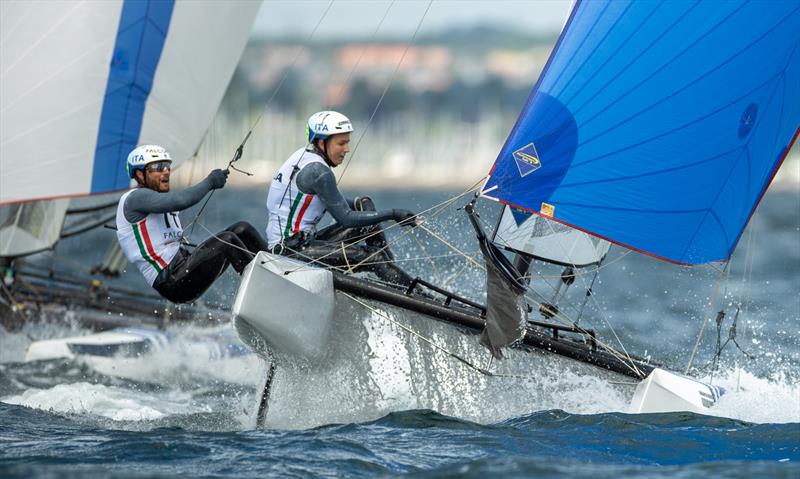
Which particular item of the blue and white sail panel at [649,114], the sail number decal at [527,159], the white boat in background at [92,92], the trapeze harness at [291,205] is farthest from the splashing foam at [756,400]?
the white boat in background at [92,92]

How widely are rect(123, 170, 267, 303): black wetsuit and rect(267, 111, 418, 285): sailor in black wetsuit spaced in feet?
0.73

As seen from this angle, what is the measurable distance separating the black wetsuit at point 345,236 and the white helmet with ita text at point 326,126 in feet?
0.60

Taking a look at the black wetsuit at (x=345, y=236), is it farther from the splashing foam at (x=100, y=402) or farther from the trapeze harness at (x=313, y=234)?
the splashing foam at (x=100, y=402)

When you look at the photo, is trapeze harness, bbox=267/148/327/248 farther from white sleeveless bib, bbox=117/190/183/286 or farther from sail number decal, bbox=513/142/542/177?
sail number decal, bbox=513/142/542/177

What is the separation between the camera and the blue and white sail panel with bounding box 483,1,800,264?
5.98 m

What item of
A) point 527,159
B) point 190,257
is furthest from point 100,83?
point 527,159

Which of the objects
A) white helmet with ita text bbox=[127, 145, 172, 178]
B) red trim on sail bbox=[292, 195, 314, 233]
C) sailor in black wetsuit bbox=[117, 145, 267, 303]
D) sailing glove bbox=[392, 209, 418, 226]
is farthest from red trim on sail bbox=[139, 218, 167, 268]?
sailing glove bbox=[392, 209, 418, 226]

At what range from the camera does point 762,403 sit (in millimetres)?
6574

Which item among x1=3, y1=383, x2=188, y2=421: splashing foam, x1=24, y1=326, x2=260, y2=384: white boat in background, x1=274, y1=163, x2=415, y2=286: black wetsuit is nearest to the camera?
x1=274, y1=163, x2=415, y2=286: black wetsuit

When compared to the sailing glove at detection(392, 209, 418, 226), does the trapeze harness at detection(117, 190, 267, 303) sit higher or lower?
lower

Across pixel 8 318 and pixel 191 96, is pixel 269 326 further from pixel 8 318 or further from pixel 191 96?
pixel 8 318

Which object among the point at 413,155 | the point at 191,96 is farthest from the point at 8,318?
the point at 413,155

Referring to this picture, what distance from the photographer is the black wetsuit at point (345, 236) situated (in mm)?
A: 6273

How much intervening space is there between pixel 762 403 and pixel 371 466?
8.11 feet
